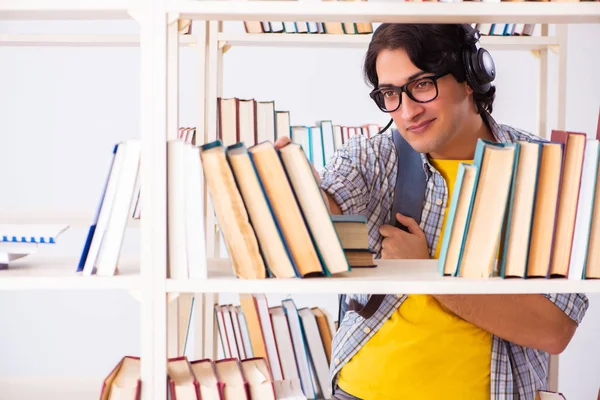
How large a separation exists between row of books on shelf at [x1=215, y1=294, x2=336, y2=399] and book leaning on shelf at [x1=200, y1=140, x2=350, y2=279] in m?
1.18

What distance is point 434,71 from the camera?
147cm

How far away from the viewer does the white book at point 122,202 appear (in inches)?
43.5

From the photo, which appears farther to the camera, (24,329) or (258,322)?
(24,329)

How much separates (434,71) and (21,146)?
2851 mm

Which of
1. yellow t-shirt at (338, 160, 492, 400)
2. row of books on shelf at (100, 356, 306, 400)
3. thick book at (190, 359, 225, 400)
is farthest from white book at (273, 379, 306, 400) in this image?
yellow t-shirt at (338, 160, 492, 400)

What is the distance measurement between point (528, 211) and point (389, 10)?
0.39 m

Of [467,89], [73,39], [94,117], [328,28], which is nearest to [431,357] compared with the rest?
[467,89]

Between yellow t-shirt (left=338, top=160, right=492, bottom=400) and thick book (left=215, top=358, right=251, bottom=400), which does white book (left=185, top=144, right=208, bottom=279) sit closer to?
thick book (left=215, top=358, right=251, bottom=400)

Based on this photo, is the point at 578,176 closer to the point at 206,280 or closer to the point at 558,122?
the point at 206,280

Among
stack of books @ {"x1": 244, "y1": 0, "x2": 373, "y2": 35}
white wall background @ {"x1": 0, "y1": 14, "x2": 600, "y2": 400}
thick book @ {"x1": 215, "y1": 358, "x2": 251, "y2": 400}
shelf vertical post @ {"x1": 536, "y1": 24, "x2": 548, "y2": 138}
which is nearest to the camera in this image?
thick book @ {"x1": 215, "y1": 358, "x2": 251, "y2": 400}

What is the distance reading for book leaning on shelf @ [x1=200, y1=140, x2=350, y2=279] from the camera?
3.55 ft

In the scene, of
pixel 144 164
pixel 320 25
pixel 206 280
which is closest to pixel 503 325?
pixel 206 280

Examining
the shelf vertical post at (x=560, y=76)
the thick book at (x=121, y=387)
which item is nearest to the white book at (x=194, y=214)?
the thick book at (x=121, y=387)

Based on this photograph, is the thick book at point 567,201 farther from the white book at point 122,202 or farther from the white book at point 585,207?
the white book at point 122,202
